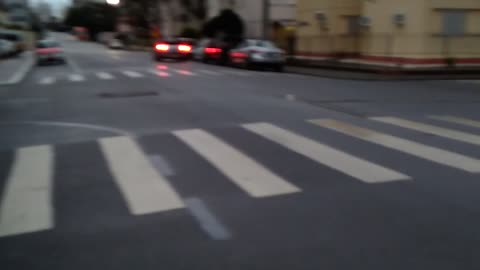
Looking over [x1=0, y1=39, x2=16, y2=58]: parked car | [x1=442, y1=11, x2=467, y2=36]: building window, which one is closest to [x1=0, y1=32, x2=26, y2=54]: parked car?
[x1=0, y1=39, x2=16, y2=58]: parked car

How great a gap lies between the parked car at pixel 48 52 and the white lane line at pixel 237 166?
105 ft

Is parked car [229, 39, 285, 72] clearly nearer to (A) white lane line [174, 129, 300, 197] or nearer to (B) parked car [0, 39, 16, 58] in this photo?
(B) parked car [0, 39, 16, 58]

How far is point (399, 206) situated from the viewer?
715cm

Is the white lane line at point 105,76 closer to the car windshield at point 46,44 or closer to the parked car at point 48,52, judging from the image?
the parked car at point 48,52

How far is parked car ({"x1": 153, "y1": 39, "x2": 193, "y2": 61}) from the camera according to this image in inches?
1704

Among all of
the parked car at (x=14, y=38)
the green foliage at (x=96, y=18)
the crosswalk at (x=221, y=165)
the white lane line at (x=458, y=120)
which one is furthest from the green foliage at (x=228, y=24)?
the green foliage at (x=96, y=18)

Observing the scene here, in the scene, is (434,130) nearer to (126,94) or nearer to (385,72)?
(126,94)

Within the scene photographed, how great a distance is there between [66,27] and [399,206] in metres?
167

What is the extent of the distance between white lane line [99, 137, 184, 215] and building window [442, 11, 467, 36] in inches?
862

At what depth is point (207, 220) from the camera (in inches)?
268

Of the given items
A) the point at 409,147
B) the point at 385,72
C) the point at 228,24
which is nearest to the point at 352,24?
the point at 385,72

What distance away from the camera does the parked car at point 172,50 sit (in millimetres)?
43281

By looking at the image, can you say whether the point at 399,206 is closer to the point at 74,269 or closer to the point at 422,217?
the point at 422,217

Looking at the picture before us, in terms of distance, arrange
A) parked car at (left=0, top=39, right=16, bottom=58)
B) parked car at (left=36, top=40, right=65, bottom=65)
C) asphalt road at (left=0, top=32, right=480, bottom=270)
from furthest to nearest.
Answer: parked car at (left=0, top=39, right=16, bottom=58) → parked car at (left=36, top=40, right=65, bottom=65) → asphalt road at (left=0, top=32, right=480, bottom=270)
